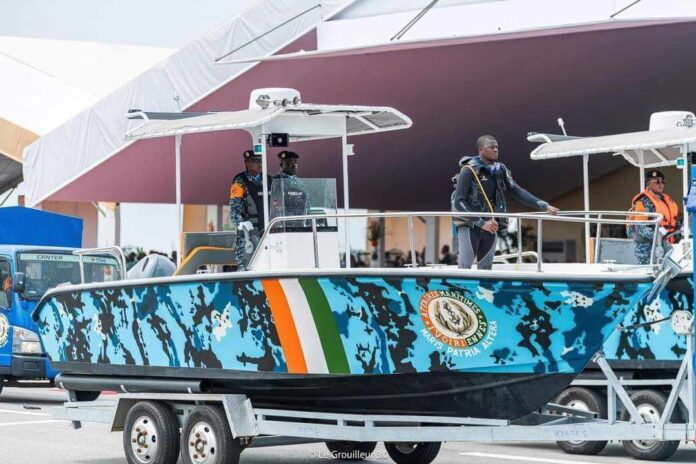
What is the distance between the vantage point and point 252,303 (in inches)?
344

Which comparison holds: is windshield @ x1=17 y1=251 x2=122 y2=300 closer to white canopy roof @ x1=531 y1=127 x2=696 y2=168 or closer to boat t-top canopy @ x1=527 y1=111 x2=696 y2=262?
boat t-top canopy @ x1=527 y1=111 x2=696 y2=262

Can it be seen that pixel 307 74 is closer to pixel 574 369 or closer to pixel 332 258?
pixel 332 258

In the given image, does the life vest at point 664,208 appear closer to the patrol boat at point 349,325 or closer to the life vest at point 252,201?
the patrol boat at point 349,325

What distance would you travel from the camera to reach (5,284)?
1538 cm

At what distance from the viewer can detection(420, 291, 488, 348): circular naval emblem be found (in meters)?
8.12

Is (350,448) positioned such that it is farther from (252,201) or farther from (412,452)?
(252,201)

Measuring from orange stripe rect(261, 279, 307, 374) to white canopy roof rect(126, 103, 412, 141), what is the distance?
5.31ft

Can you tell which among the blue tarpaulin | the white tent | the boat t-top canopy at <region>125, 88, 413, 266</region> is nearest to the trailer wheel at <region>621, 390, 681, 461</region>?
the boat t-top canopy at <region>125, 88, 413, 266</region>

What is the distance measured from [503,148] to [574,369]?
20.9m

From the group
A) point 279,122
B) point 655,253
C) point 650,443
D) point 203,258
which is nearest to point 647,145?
point 650,443

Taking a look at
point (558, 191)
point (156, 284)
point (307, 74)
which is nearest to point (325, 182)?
point (156, 284)

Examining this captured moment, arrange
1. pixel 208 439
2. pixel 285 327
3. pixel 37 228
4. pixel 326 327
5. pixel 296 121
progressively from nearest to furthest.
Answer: pixel 326 327
pixel 285 327
pixel 208 439
pixel 296 121
pixel 37 228

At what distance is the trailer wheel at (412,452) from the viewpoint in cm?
994

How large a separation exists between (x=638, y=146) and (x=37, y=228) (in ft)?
27.5
